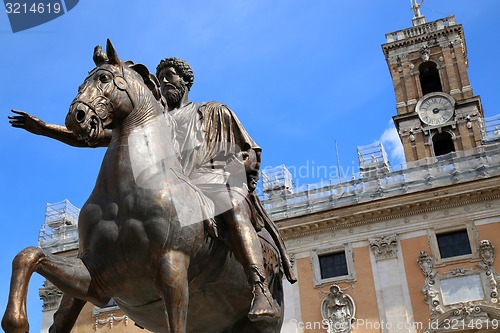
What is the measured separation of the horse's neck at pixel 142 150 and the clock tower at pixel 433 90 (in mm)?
31188

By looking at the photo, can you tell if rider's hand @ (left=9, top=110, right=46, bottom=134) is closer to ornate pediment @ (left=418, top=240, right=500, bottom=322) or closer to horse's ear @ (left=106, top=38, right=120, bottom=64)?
horse's ear @ (left=106, top=38, right=120, bottom=64)

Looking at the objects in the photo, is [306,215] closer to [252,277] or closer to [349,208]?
[349,208]

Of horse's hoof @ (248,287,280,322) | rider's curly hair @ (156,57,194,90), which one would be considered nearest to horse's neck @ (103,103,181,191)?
rider's curly hair @ (156,57,194,90)

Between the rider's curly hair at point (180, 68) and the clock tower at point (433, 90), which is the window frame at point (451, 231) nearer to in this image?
the clock tower at point (433, 90)

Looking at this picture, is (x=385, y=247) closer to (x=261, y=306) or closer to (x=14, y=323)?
(x=261, y=306)

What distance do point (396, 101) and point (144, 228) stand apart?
113 feet

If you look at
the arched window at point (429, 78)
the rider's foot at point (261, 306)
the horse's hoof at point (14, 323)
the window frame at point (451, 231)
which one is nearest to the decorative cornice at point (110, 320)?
the window frame at point (451, 231)

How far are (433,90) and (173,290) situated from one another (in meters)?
35.9

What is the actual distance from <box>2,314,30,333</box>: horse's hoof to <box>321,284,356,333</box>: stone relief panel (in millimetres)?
22566

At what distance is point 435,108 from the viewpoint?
35688mm

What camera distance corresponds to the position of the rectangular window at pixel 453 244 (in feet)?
82.2

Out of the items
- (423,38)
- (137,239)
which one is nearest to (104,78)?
(137,239)

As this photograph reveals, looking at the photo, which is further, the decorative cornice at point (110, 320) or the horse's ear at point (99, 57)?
the decorative cornice at point (110, 320)

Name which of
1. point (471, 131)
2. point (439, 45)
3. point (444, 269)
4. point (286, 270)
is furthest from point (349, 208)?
point (286, 270)
